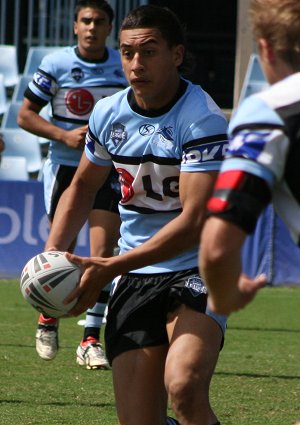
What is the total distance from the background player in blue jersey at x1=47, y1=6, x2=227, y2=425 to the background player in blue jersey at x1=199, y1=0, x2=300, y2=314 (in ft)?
4.33

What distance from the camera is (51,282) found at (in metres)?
4.64

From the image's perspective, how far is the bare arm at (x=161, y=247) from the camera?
431 cm

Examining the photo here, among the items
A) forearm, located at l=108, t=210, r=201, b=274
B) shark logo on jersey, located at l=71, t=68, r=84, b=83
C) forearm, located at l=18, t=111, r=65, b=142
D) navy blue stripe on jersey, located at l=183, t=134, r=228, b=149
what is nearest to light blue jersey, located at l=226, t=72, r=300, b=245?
forearm, located at l=108, t=210, r=201, b=274

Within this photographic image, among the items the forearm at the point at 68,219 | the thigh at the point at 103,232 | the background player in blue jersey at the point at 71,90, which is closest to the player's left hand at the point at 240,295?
the forearm at the point at 68,219

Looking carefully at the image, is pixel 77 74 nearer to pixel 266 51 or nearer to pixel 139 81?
pixel 139 81

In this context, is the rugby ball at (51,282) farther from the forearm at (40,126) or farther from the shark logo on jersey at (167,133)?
→ the forearm at (40,126)

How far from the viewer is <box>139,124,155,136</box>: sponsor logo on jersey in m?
4.73

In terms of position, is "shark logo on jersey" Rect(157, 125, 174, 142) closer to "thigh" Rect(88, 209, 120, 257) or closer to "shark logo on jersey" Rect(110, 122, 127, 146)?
"shark logo on jersey" Rect(110, 122, 127, 146)

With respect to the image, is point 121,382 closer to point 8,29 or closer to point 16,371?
point 16,371

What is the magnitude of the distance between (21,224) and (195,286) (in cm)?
869

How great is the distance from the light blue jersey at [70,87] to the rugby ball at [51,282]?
12.7 feet

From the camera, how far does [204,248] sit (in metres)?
2.94

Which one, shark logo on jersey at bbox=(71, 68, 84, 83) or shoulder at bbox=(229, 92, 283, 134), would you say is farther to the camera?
shark logo on jersey at bbox=(71, 68, 84, 83)

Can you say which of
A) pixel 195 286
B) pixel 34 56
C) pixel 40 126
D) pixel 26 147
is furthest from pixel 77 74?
pixel 34 56
